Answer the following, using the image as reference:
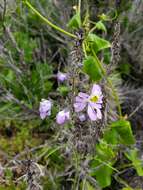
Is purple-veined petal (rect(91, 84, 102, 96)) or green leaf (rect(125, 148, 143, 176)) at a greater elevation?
purple-veined petal (rect(91, 84, 102, 96))

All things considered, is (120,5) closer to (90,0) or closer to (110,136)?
(90,0)

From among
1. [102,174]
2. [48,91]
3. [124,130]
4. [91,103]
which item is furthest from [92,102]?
[48,91]

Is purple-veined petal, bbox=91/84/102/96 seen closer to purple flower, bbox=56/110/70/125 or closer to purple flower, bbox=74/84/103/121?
purple flower, bbox=74/84/103/121

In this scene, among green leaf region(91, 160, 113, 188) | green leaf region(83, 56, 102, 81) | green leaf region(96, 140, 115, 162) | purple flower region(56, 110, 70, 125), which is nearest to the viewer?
green leaf region(83, 56, 102, 81)

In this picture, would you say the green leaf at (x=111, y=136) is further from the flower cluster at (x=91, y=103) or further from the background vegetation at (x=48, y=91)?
the flower cluster at (x=91, y=103)

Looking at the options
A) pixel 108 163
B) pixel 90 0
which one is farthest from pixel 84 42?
pixel 90 0

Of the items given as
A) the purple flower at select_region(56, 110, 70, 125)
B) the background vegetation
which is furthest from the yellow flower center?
the background vegetation
